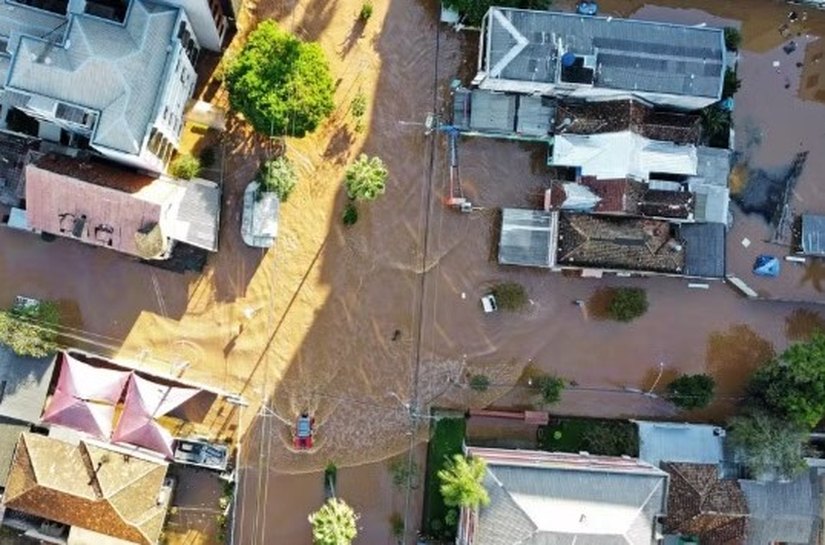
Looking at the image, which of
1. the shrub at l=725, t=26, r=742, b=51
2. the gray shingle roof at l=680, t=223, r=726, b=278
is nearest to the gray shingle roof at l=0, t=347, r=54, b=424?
the gray shingle roof at l=680, t=223, r=726, b=278

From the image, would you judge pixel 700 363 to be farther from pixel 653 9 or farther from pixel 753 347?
pixel 653 9

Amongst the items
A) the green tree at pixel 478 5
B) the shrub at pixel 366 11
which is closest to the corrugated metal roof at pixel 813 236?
the green tree at pixel 478 5

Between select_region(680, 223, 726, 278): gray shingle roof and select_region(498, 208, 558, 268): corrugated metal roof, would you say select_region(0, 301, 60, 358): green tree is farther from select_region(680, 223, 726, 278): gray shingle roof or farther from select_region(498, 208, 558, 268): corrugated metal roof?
select_region(680, 223, 726, 278): gray shingle roof

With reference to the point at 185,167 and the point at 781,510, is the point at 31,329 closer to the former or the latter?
the point at 185,167

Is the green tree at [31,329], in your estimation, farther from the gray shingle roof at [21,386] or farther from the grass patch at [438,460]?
the grass patch at [438,460]

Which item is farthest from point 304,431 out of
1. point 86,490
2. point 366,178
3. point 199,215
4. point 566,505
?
point 566,505

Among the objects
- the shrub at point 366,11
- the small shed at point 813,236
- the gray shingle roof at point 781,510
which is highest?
the shrub at point 366,11
